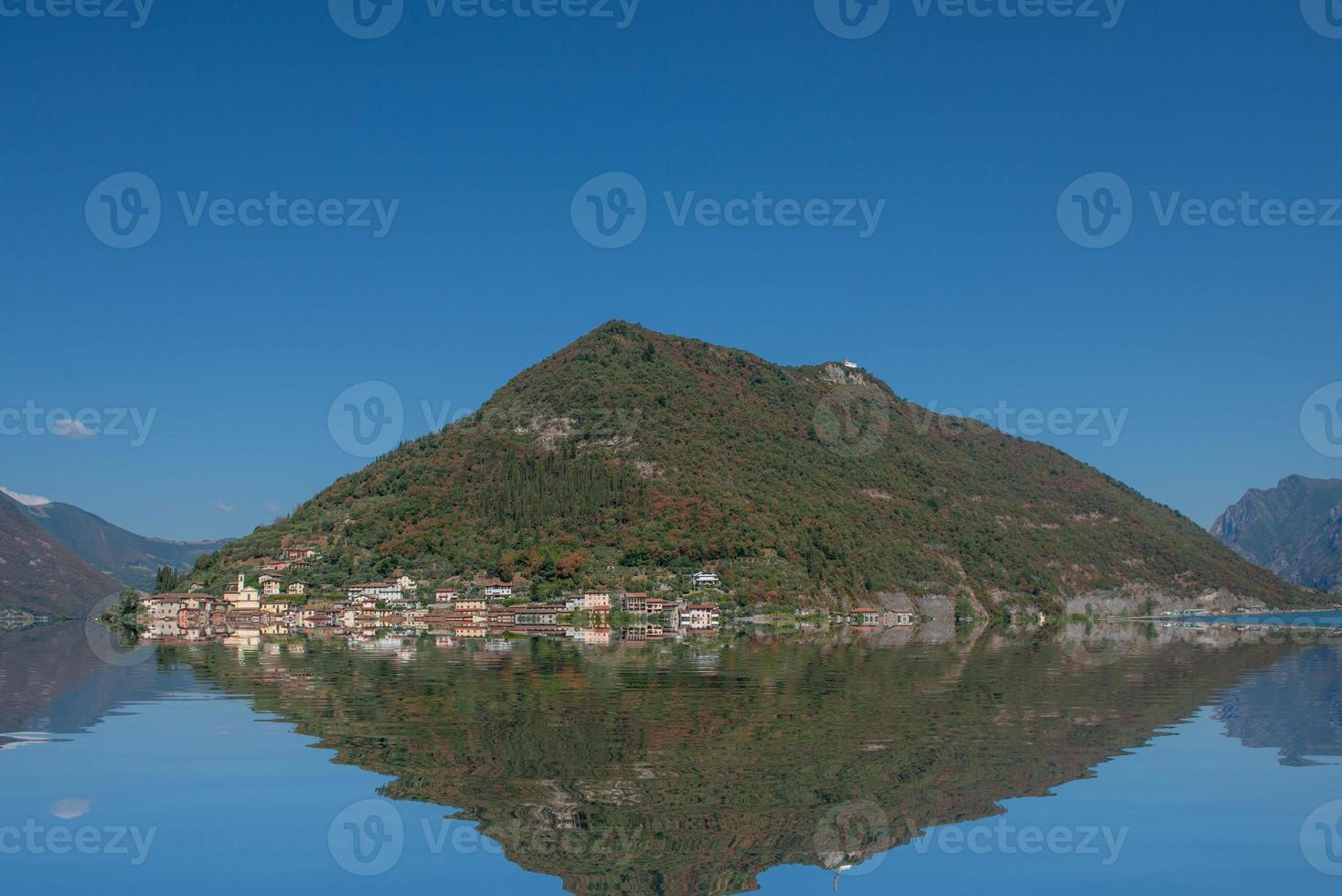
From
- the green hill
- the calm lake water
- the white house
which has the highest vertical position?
the green hill

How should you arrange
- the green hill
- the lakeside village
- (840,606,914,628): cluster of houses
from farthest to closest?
the green hill
(840,606,914,628): cluster of houses
the lakeside village

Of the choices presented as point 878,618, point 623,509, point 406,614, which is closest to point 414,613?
point 406,614

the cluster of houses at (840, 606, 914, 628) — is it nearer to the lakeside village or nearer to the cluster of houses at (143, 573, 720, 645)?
the lakeside village

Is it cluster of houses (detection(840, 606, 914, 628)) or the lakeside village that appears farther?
cluster of houses (detection(840, 606, 914, 628))

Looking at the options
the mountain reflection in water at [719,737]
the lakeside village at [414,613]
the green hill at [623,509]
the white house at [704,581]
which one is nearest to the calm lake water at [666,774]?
the mountain reflection in water at [719,737]

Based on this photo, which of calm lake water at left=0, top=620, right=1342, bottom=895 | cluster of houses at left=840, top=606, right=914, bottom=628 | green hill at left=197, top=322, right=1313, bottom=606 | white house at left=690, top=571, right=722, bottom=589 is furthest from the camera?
green hill at left=197, top=322, right=1313, bottom=606

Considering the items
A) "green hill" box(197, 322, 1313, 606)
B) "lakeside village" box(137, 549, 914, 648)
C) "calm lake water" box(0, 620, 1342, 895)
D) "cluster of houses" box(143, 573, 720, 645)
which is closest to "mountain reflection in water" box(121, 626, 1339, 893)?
"calm lake water" box(0, 620, 1342, 895)

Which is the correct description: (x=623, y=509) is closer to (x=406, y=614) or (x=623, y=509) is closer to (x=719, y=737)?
(x=406, y=614)

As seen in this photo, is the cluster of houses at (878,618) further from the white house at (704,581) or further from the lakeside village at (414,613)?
the lakeside village at (414,613)

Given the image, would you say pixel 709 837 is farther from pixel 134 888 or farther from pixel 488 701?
pixel 488 701
